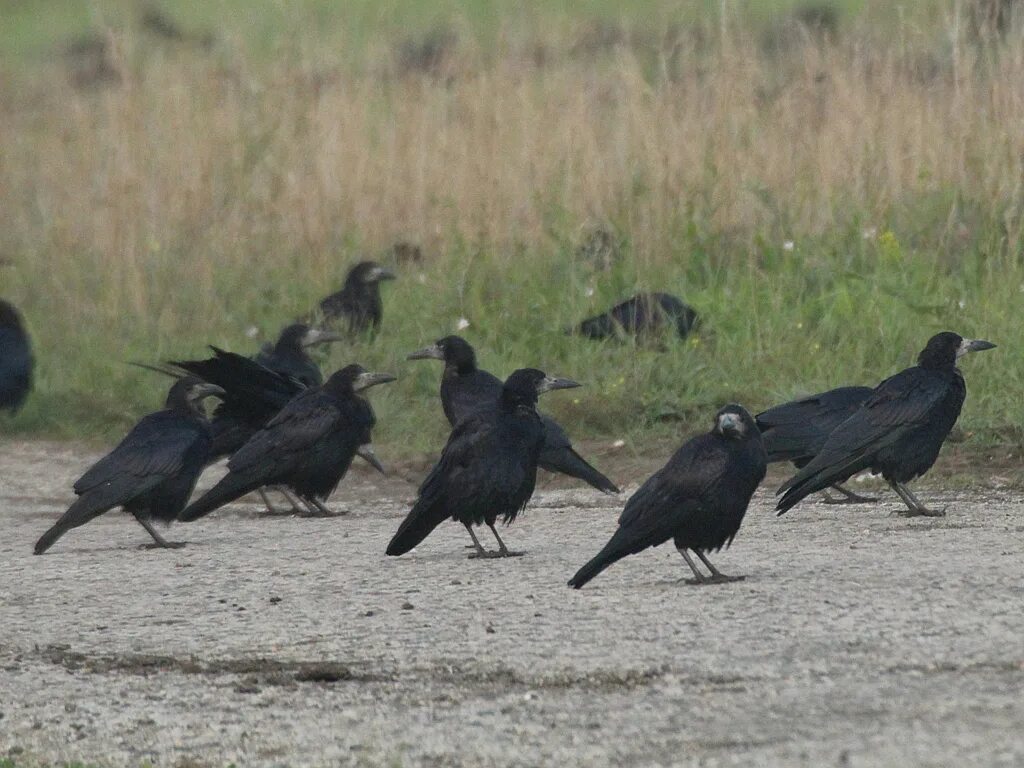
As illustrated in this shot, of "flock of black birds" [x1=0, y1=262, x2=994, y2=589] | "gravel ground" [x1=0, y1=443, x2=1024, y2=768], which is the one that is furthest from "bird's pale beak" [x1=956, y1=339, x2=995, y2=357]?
"gravel ground" [x1=0, y1=443, x2=1024, y2=768]

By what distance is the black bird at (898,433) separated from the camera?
854cm

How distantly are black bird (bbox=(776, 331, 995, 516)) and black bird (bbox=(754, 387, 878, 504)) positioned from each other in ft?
0.95

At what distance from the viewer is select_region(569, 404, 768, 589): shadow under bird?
282 inches

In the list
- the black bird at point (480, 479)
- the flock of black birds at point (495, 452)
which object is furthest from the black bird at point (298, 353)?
the black bird at point (480, 479)

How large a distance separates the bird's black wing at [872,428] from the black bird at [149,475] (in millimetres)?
2606

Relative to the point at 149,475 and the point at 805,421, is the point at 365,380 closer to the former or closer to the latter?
the point at 149,475

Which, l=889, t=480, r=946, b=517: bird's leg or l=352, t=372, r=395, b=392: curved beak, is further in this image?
l=352, t=372, r=395, b=392: curved beak

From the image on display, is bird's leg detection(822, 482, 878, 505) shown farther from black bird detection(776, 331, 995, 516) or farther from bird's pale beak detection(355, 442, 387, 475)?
bird's pale beak detection(355, 442, 387, 475)

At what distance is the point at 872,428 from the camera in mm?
8641

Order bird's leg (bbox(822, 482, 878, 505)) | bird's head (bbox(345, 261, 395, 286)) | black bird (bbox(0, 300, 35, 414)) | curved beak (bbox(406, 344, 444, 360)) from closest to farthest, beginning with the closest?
bird's leg (bbox(822, 482, 878, 505)) < curved beak (bbox(406, 344, 444, 360)) < black bird (bbox(0, 300, 35, 414)) < bird's head (bbox(345, 261, 395, 286))

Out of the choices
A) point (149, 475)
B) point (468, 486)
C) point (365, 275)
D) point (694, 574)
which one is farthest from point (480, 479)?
point (365, 275)

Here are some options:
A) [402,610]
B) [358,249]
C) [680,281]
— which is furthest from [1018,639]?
[358,249]

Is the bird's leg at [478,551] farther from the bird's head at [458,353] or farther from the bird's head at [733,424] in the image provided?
the bird's head at [458,353]

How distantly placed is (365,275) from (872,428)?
19.0 ft
